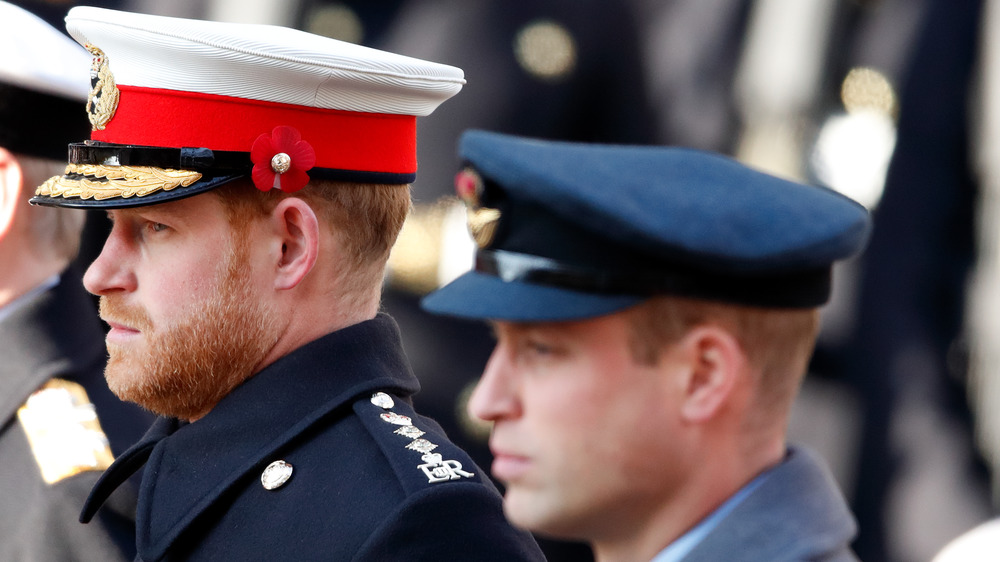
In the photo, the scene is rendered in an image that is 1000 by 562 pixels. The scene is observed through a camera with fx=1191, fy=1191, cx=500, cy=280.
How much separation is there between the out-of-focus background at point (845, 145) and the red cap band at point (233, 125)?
1.15 meters

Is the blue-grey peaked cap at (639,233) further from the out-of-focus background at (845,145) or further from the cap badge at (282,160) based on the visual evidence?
the out-of-focus background at (845,145)

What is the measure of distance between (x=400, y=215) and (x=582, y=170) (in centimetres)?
91

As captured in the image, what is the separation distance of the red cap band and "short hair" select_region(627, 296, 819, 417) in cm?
93

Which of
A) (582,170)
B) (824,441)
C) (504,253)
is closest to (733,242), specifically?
(582,170)

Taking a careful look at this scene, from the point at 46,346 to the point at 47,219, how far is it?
0.35 m

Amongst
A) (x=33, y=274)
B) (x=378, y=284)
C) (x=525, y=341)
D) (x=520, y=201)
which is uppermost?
(x=520, y=201)

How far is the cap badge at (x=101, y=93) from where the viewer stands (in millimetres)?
2289

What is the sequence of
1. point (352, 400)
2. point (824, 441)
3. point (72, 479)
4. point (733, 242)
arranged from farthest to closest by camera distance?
point (824, 441) → point (72, 479) → point (352, 400) → point (733, 242)

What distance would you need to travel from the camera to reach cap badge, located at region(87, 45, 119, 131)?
90.1 inches

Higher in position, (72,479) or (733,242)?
(733,242)

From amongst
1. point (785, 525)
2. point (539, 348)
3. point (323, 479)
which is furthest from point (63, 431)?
point (785, 525)

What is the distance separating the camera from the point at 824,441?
3.21m

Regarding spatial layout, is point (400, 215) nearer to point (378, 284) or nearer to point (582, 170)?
point (378, 284)

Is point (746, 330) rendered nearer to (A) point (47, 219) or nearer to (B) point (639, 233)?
(B) point (639, 233)
